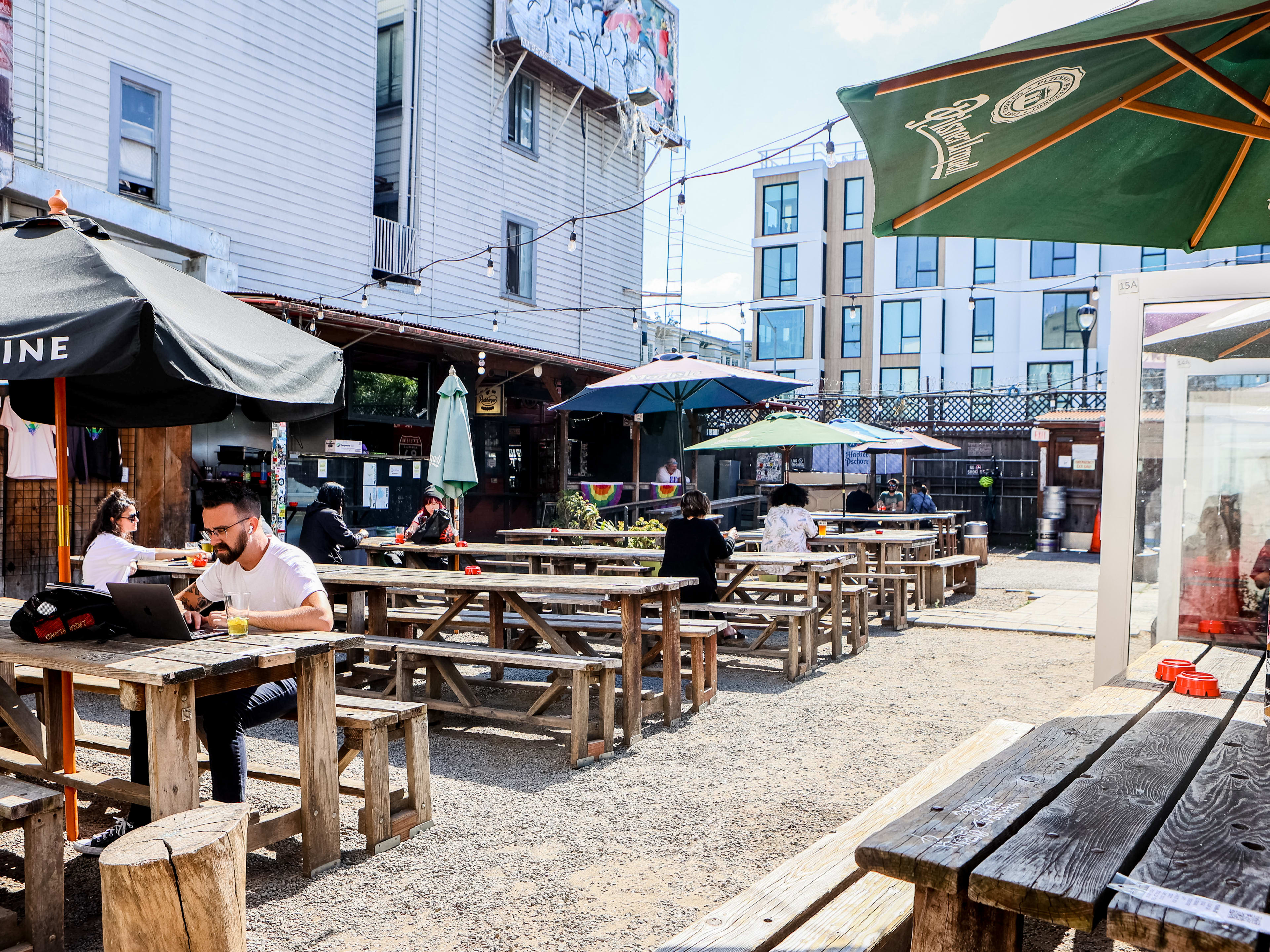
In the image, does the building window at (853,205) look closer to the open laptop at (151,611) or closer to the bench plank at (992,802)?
the bench plank at (992,802)

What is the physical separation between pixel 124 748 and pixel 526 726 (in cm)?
243

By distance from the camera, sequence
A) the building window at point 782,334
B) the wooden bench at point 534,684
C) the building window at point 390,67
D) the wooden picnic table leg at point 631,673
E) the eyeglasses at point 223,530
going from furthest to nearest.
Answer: the building window at point 782,334 < the building window at point 390,67 < the wooden picnic table leg at point 631,673 < the wooden bench at point 534,684 < the eyeglasses at point 223,530

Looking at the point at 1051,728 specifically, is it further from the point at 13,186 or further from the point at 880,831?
the point at 13,186

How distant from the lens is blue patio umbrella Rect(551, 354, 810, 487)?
1041cm

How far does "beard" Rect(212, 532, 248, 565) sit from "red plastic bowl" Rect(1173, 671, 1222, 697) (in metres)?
3.82

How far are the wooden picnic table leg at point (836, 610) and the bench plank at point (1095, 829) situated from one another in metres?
5.30

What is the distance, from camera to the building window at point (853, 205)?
120 feet

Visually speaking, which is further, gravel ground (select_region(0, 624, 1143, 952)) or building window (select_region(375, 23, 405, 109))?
building window (select_region(375, 23, 405, 109))

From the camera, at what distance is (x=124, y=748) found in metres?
4.14

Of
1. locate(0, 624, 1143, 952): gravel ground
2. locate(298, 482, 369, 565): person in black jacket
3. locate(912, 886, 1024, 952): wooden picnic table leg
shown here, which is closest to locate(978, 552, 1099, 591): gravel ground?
locate(0, 624, 1143, 952): gravel ground

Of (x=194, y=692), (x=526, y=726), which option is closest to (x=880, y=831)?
(x=194, y=692)

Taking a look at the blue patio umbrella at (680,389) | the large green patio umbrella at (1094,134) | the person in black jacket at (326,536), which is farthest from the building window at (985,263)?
the large green patio umbrella at (1094,134)

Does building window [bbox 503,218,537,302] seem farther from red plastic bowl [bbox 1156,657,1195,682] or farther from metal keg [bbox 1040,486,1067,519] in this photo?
red plastic bowl [bbox 1156,657,1195,682]

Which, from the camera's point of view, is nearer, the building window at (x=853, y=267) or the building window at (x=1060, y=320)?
the building window at (x=1060, y=320)
